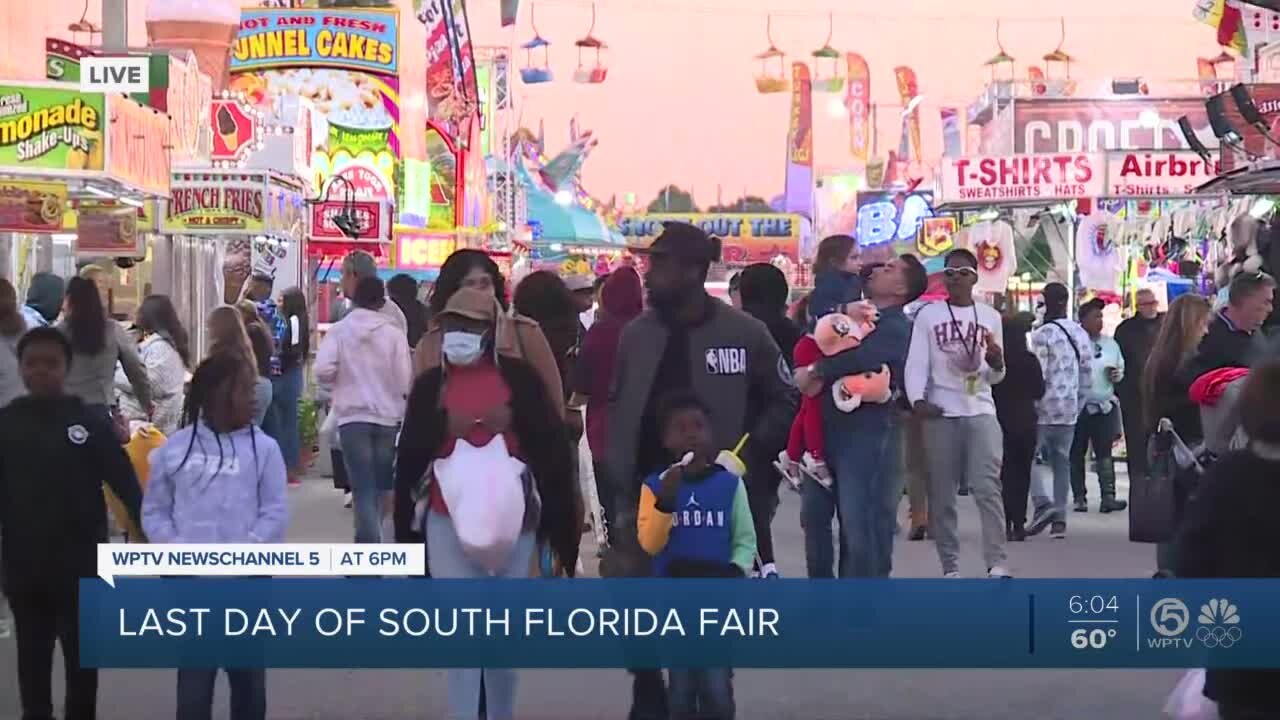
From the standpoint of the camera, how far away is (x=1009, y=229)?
27.9 meters

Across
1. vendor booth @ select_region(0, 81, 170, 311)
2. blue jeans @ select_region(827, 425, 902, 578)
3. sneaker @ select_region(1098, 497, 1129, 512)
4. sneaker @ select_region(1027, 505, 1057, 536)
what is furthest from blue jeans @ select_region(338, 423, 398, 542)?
sneaker @ select_region(1098, 497, 1129, 512)

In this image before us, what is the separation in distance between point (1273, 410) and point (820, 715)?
3.06 metres

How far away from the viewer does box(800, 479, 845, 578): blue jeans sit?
9922mm

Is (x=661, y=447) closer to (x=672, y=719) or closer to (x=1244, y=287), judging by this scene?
(x=672, y=719)

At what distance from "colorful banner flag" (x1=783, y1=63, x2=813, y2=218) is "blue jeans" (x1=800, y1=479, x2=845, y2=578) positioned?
8152cm

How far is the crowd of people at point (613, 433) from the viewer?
260 inches

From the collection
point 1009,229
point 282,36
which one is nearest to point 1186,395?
point 1009,229

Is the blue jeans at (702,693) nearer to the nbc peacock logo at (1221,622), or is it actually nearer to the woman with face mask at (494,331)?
the woman with face mask at (494,331)

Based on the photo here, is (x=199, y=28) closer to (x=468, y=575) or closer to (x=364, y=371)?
(x=364, y=371)

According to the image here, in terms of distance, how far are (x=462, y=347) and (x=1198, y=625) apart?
2338 millimetres

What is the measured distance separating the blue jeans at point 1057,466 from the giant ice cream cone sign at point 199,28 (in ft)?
60.6

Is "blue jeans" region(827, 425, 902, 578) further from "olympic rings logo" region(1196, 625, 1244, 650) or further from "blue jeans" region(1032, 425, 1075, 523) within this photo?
"blue jeans" region(1032, 425, 1075, 523)

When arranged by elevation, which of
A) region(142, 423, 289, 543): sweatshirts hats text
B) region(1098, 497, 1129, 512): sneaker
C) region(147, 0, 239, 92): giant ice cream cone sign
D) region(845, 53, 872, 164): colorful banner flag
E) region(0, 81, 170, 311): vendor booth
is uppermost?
region(845, 53, 872, 164): colorful banner flag

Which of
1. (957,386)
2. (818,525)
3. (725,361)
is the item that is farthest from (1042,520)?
(725,361)
